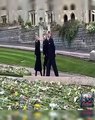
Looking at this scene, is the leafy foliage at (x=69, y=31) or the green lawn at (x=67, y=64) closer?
the green lawn at (x=67, y=64)

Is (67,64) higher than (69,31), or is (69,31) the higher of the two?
(69,31)

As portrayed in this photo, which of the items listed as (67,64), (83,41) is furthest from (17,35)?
(67,64)

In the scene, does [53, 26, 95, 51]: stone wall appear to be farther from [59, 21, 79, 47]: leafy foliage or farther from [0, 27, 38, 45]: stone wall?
[0, 27, 38, 45]: stone wall

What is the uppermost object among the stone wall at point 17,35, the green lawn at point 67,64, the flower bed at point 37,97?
the flower bed at point 37,97

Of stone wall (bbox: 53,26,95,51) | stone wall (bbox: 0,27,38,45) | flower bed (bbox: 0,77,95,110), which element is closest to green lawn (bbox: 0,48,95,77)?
flower bed (bbox: 0,77,95,110)

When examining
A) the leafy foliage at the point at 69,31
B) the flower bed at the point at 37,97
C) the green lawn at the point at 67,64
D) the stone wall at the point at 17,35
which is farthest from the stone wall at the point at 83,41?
the flower bed at the point at 37,97

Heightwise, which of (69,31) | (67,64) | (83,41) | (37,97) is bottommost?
(83,41)

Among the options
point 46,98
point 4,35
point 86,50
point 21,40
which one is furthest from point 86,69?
point 4,35

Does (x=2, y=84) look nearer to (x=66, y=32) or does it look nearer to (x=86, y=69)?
(x=86, y=69)

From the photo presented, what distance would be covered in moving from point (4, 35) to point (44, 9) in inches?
1643

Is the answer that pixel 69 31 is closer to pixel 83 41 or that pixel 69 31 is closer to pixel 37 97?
pixel 83 41

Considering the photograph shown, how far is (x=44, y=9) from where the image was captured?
14.4ft

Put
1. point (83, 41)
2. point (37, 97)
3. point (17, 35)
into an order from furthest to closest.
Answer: point (17, 35), point (83, 41), point (37, 97)

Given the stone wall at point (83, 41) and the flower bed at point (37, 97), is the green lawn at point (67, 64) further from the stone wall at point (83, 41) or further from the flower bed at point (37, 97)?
the stone wall at point (83, 41)
